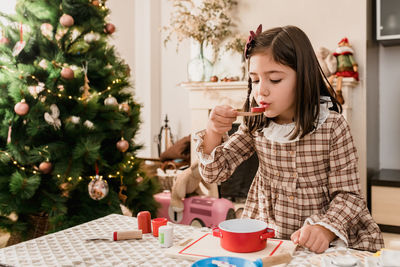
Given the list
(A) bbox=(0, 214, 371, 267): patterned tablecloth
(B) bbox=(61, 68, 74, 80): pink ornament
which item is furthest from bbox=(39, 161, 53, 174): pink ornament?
(A) bbox=(0, 214, 371, 267): patterned tablecloth

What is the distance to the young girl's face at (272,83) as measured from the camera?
1114mm

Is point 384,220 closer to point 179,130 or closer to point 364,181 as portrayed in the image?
point 364,181

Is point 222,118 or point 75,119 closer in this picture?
point 222,118

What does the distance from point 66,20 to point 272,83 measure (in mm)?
1470

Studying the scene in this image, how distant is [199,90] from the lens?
358cm

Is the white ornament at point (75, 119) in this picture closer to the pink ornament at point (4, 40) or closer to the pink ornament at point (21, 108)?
the pink ornament at point (21, 108)

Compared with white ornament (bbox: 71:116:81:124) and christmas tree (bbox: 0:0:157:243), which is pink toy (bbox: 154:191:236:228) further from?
white ornament (bbox: 71:116:81:124)

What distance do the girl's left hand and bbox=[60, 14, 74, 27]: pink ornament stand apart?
1756mm

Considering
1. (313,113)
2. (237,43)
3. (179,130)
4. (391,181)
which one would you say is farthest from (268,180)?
(179,130)

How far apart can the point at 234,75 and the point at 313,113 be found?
2.49m

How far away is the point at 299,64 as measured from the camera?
1136 mm

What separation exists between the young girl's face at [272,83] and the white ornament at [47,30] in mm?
1477

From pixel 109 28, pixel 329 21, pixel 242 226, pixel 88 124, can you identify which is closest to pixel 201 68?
pixel 329 21

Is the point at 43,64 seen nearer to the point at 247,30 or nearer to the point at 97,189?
the point at 97,189
